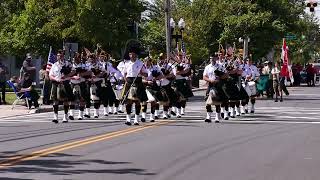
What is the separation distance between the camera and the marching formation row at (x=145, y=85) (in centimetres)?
1795

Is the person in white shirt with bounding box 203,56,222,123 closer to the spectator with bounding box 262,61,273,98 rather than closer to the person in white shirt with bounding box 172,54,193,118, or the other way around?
the person in white shirt with bounding box 172,54,193,118

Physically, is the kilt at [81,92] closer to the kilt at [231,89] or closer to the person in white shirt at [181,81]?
the person in white shirt at [181,81]

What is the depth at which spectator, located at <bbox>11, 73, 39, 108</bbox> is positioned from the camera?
82.9 ft

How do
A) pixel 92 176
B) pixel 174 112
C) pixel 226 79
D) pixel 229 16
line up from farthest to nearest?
pixel 229 16 < pixel 174 112 < pixel 226 79 < pixel 92 176

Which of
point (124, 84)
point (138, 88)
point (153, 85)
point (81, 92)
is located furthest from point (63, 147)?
point (81, 92)

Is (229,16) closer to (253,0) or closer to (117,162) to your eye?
(253,0)

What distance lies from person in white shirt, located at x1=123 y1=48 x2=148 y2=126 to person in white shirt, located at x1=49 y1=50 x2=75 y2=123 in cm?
→ 211

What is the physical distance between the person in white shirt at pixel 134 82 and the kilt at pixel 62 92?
211cm

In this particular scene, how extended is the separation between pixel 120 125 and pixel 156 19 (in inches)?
1713

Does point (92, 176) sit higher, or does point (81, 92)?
point (81, 92)

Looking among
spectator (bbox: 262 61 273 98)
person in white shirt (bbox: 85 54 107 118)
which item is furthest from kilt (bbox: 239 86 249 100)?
spectator (bbox: 262 61 273 98)

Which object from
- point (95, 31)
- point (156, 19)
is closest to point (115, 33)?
point (95, 31)

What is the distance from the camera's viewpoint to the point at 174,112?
22.0 meters

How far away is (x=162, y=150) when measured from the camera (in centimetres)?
1250
